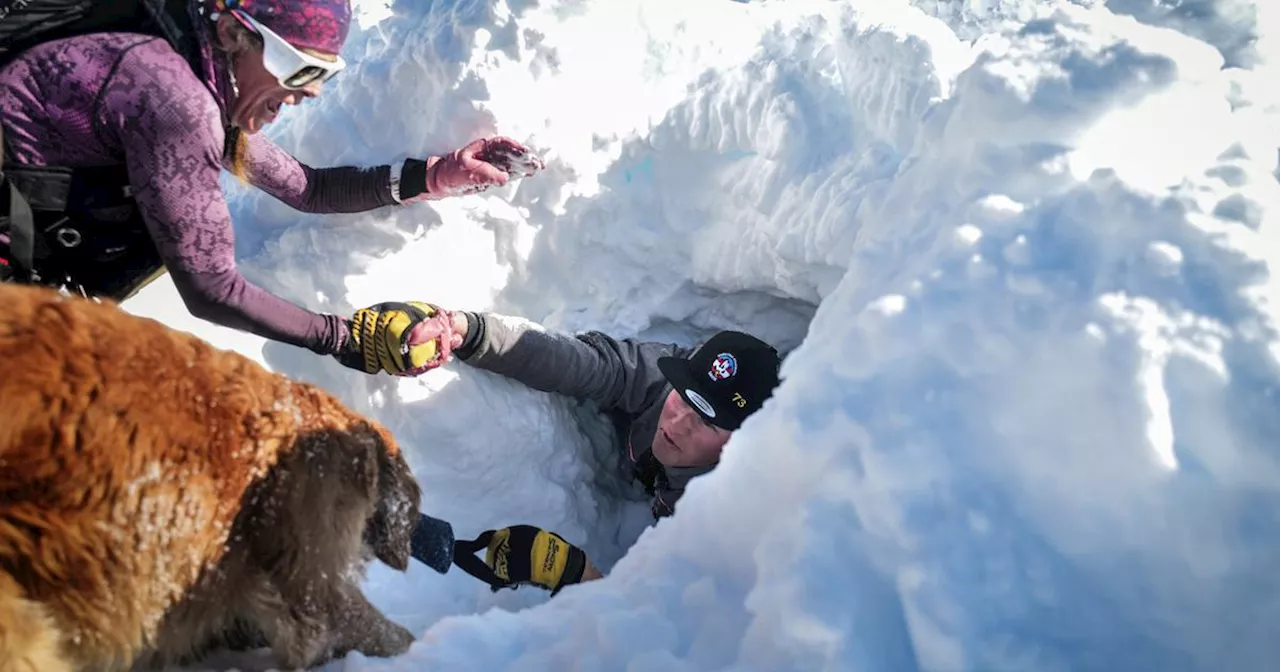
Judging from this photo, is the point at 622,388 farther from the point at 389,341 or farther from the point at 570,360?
the point at 389,341

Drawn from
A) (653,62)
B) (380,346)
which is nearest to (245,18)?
(380,346)

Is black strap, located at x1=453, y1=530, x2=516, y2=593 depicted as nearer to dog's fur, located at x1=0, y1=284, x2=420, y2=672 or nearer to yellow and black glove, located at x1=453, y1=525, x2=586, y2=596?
yellow and black glove, located at x1=453, y1=525, x2=586, y2=596

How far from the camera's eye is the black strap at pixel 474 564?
2.57 m

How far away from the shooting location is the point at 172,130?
6.26ft

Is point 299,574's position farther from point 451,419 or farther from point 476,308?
point 476,308

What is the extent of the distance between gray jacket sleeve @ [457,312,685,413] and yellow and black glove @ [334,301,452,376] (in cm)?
22

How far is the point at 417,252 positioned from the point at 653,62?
144 cm

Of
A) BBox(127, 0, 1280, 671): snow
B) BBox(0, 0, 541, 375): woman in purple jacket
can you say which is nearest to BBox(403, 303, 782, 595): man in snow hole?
BBox(127, 0, 1280, 671): snow

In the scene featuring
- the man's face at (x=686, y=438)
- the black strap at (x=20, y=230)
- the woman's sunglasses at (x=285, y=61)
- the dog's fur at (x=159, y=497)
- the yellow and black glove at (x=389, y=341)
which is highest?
the woman's sunglasses at (x=285, y=61)

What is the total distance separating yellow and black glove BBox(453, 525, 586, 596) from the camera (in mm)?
2551

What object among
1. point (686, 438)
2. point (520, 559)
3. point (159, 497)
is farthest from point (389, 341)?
point (159, 497)

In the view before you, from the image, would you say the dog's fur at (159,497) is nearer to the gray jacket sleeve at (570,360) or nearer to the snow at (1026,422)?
the snow at (1026,422)

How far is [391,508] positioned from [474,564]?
1.21 m

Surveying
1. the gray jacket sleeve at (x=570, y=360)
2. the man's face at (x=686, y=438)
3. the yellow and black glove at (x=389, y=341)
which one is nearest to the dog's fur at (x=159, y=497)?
the yellow and black glove at (x=389, y=341)
